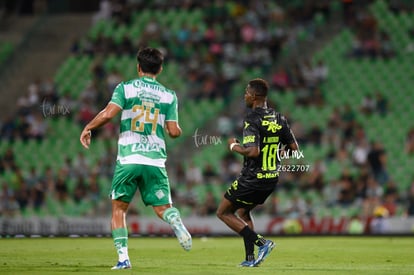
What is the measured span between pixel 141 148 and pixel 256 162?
1.91 meters

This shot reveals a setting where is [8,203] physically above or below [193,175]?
below

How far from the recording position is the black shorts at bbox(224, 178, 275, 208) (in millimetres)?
12836

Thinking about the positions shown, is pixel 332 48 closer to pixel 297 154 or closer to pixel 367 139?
pixel 367 139

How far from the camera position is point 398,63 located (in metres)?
29.8

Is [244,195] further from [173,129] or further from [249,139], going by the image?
[173,129]

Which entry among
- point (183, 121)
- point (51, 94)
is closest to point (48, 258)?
point (183, 121)

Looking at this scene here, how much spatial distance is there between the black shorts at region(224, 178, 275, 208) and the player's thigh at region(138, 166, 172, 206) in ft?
4.85

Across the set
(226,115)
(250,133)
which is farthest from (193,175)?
(250,133)

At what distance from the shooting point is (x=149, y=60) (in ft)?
38.3

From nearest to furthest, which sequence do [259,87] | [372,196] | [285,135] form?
[259,87]
[285,135]
[372,196]

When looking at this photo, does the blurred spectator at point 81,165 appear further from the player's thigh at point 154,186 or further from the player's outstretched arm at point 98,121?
the player's outstretched arm at point 98,121

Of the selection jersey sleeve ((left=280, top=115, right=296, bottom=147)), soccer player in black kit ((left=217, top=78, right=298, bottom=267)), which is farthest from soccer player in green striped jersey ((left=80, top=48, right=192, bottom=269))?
jersey sleeve ((left=280, top=115, right=296, bottom=147))

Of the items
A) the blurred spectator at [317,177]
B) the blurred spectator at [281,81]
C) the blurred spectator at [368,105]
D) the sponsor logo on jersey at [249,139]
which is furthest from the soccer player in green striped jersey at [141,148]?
the blurred spectator at [281,81]

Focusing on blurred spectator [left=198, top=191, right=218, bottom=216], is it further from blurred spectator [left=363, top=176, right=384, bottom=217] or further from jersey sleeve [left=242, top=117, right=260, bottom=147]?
jersey sleeve [left=242, top=117, right=260, bottom=147]
